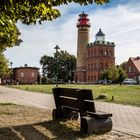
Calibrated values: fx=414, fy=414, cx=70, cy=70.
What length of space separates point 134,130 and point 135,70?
362ft

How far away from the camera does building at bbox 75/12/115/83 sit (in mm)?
125812

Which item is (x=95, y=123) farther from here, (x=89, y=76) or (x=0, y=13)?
(x=89, y=76)

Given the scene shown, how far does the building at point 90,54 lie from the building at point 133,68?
4.96 m

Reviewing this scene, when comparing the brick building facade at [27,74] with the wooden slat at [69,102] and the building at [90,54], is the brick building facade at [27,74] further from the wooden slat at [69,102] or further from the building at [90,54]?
the wooden slat at [69,102]

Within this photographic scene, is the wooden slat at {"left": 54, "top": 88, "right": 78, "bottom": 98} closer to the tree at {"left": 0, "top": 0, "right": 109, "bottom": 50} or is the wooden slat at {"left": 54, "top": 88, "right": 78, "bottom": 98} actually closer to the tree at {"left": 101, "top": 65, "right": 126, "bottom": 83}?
the tree at {"left": 0, "top": 0, "right": 109, "bottom": 50}

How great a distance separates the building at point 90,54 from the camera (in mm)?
125812

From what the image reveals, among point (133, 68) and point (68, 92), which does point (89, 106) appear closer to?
point (68, 92)

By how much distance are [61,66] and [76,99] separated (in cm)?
12204

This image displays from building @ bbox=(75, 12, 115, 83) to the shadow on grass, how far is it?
112 meters

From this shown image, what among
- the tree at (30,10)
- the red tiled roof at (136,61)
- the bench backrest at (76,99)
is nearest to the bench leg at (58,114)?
the bench backrest at (76,99)

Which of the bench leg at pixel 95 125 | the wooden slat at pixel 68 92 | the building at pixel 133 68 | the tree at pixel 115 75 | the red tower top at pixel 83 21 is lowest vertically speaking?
the bench leg at pixel 95 125

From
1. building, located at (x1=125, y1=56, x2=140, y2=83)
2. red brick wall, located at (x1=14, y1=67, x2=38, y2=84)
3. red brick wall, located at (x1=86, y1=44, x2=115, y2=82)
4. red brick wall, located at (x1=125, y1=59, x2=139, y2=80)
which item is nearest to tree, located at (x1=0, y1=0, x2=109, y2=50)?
building, located at (x1=125, y1=56, x2=140, y2=83)

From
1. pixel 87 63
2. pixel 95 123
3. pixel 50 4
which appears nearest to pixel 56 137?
pixel 95 123

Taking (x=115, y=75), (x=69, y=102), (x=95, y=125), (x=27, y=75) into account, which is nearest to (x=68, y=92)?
(x=69, y=102)
